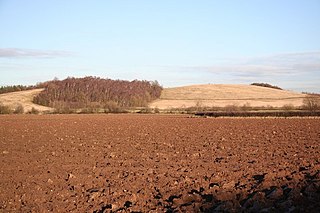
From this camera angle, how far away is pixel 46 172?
14312 millimetres

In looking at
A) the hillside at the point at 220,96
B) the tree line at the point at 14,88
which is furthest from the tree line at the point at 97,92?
the tree line at the point at 14,88

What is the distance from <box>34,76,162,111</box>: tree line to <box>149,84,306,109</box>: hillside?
11.8 ft

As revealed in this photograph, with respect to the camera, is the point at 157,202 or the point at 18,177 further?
Answer: the point at 18,177

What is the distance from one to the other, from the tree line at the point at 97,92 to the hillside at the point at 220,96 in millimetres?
3593

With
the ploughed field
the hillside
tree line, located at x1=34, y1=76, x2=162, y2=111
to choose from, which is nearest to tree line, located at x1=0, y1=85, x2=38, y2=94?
tree line, located at x1=34, y1=76, x2=162, y2=111

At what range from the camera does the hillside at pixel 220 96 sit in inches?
3553

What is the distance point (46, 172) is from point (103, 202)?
4.75 metres

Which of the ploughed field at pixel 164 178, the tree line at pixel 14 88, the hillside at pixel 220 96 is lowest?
the ploughed field at pixel 164 178

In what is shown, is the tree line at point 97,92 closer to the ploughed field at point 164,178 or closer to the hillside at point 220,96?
the hillside at point 220,96

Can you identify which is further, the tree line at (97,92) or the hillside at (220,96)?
the tree line at (97,92)

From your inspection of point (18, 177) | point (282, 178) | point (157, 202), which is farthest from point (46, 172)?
point (282, 178)

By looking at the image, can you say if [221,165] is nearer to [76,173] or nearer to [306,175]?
[306,175]

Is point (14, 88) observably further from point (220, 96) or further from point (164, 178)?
point (164, 178)

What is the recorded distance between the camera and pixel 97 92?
4171 inches
